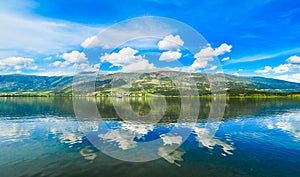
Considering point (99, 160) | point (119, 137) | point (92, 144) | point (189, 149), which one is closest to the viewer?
point (99, 160)

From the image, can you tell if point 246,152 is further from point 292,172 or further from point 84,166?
point 84,166

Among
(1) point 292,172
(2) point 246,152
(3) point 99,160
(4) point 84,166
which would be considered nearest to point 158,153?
(3) point 99,160

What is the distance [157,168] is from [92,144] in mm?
15468

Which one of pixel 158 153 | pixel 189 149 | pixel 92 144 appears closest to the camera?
pixel 158 153

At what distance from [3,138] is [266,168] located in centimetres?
4389

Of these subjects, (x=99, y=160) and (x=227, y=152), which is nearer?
(x=99, y=160)

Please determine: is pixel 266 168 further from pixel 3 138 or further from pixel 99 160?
pixel 3 138

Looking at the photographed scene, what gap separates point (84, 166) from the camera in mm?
26797

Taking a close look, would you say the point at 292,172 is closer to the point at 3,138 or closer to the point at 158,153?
the point at 158,153

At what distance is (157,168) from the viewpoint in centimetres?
2630

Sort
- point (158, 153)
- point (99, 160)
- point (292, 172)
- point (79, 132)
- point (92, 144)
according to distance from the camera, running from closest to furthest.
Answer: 1. point (292, 172)
2. point (99, 160)
3. point (158, 153)
4. point (92, 144)
5. point (79, 132)

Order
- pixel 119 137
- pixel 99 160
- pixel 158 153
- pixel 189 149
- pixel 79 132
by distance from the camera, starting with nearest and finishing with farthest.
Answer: pixel 99 160, pixel 158 153, pixel 189 149, pixel 119 137, pixel 79 132

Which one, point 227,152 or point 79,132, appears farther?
point 79,132

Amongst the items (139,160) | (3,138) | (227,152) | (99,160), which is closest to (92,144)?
(99,160)
